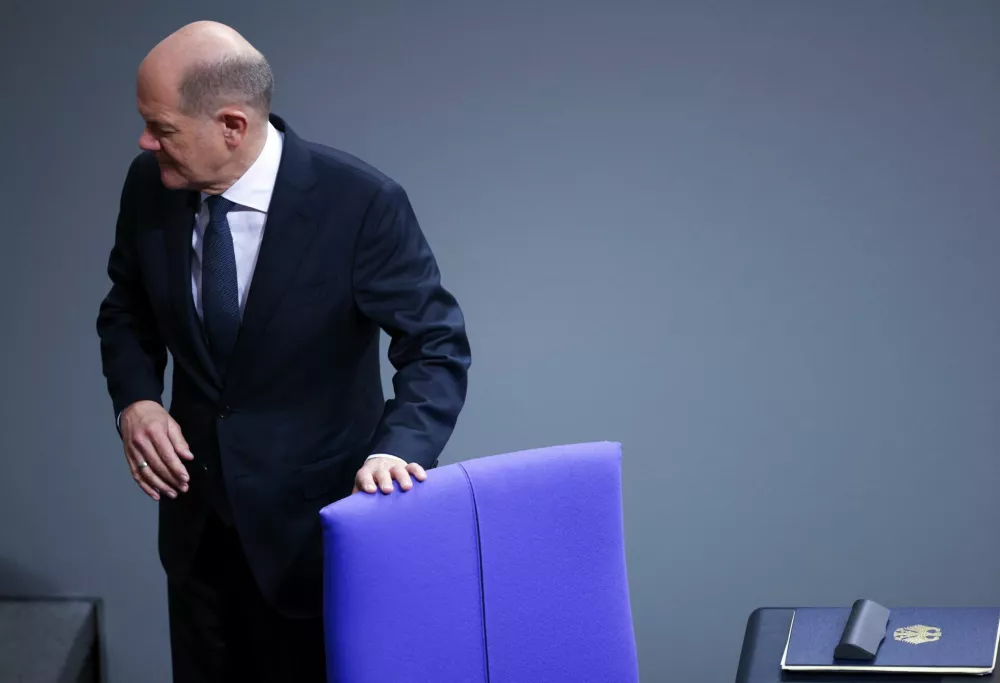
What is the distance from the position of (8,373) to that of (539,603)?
192 cm

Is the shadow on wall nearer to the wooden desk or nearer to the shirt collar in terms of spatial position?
the shirt collar

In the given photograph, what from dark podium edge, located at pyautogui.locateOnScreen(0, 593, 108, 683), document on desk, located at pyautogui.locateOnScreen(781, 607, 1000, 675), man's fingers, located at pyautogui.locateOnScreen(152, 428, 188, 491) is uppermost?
man's fingers, located at pyautogui.locateOnScreen(152, 428, 188, 491)

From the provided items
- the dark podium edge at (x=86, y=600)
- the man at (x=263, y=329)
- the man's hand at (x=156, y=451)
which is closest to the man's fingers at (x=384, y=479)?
the man at (x=263, y=329)

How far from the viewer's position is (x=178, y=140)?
1.93m

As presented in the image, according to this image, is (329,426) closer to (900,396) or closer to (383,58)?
(383,58)

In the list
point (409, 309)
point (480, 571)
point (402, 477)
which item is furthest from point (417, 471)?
point (409, 309)

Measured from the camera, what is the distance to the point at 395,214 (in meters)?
2.06

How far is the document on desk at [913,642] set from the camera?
1.66 metres

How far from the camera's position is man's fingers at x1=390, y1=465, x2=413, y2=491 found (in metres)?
1.71

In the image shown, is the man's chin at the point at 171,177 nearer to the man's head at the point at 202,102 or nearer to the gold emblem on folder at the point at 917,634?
the man's head at the point at 202,102

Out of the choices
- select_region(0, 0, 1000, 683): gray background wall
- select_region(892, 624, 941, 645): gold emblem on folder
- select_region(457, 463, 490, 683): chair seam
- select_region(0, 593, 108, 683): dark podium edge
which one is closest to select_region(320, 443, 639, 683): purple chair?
select_region(457, 463, 490, 683): chair seam

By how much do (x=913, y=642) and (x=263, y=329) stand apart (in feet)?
3.29

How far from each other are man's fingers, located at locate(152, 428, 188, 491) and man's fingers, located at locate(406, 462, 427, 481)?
1.31 feet

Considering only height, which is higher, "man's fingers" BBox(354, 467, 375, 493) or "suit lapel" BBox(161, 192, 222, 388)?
"suit lapel" BBox(161, 192, 222, 388)
